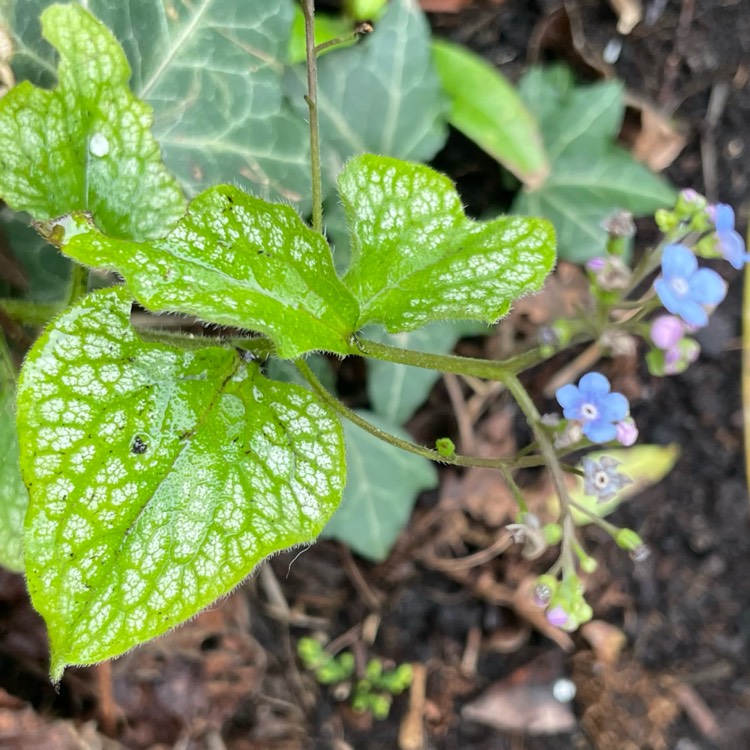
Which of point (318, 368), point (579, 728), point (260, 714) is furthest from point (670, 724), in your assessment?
point (318, 368)

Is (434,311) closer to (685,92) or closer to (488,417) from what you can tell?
(488,417)

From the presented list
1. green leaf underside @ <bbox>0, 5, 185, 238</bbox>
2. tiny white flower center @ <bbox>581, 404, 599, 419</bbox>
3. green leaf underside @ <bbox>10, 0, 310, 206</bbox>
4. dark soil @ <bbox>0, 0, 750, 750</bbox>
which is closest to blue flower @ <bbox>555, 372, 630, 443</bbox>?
tiny white flower center @ <bbox>581, 404, 599, 419</bbox>

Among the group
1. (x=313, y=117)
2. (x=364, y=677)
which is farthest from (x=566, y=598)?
(x=364, y=677)

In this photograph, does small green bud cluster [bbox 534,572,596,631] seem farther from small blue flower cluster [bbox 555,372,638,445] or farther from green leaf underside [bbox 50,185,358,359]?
green leaf underside [bbox 50,185,358,359]

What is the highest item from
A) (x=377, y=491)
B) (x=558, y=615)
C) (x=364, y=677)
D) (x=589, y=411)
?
(x=589, y=411)

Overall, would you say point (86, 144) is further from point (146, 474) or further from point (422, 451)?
point (422, 451)
